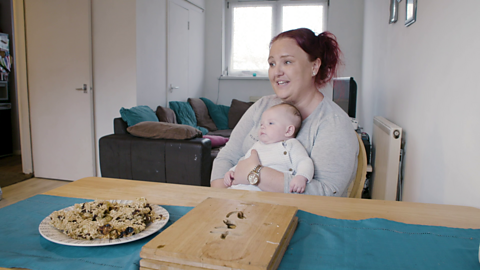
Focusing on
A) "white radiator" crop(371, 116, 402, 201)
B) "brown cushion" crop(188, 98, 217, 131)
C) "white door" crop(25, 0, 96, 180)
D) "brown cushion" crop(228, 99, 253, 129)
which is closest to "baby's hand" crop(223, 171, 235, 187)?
"white radiator" crop(371, 116, 402, 201)

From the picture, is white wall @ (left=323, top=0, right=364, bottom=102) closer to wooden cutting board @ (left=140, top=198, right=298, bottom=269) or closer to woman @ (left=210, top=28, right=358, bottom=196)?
woman @ (left=210, top=28, right=358, bottom=196)

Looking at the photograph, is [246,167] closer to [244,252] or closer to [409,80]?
[244,252]

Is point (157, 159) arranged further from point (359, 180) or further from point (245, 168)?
point (359, 180)

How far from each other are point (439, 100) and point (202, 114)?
373 cm

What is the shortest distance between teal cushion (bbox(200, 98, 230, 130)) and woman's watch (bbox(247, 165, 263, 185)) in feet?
12.6

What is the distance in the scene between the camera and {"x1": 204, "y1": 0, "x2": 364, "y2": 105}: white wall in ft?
16.9

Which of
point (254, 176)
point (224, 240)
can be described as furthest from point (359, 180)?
point (224, 240)

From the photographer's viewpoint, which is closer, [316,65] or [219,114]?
[316,65]

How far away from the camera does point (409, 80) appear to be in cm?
198

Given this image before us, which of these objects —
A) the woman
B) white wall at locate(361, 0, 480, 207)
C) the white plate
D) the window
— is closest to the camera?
the white plate

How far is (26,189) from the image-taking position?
11.8 feet

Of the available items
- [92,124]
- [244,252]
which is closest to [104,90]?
[92,124]

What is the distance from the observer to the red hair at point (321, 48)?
136cm

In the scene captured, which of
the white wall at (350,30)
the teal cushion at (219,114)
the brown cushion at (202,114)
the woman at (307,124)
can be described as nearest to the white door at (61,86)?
the brown cushion at (202,114)
